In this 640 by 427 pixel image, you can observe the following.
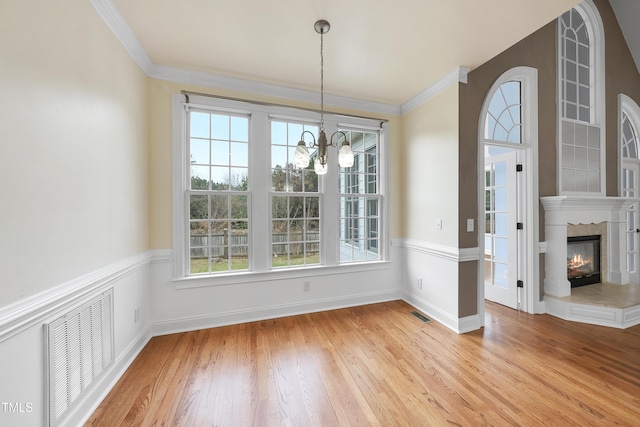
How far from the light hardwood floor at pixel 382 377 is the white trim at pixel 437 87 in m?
2.74

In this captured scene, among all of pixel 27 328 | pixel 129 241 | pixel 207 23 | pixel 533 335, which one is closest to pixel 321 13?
pixel 207 23

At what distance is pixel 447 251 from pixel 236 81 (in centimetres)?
309

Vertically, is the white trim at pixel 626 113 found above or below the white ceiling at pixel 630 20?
below

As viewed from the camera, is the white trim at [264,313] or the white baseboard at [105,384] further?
the white trim at [264,313]

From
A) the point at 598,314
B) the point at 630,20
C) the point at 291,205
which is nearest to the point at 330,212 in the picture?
the point at 291,205

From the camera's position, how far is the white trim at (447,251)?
2.72 meters

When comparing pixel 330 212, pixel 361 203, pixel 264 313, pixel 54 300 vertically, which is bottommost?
pixel 264 313

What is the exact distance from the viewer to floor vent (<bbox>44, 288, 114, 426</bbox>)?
1.32m

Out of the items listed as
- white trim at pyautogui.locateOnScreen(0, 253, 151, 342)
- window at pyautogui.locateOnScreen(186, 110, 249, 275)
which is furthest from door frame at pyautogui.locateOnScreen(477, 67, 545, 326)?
white trim at pyautogui.locateOnScreen(0, 253, 151, 342)

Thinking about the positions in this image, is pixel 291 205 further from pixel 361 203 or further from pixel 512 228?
pixel 512 228

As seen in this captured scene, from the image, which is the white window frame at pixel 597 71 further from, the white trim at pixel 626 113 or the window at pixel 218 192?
the window at pixel 218 192

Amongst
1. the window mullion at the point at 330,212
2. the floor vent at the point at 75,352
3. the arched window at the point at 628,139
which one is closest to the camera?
the floor vent at the point at 75,352

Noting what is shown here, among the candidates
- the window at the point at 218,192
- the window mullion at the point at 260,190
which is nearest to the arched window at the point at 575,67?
the window mullion at the point at 260,190

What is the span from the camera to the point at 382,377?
1.98 metres
